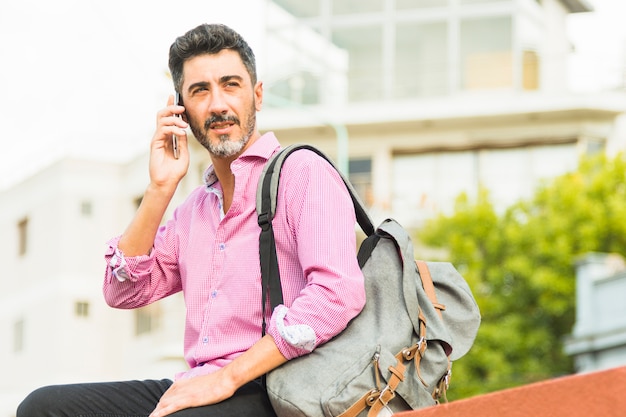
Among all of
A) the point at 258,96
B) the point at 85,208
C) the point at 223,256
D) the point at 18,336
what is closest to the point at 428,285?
the point at 223,256

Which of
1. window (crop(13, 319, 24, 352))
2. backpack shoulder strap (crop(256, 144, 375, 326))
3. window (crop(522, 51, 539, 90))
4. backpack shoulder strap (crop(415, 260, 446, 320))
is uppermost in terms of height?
window (crop(522, 51, 539, 90))

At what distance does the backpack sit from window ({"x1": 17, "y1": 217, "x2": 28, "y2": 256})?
4123 cm

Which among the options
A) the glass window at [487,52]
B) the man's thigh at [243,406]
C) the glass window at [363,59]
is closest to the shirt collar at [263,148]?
the man's thigh at [243,406]

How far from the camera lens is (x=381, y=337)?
338 centimetres

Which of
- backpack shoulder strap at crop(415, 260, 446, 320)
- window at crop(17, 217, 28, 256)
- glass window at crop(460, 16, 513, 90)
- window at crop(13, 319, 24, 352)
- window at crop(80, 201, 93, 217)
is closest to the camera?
backpack shoulder strap at crop(415, 260, 446, 320)

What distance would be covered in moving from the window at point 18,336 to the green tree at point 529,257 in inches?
727

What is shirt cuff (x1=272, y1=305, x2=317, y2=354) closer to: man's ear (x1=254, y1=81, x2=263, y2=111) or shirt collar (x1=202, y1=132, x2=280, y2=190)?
shirt collar (x1=202, y1=132, x2=280, y2=190)

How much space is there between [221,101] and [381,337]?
881 millimetres

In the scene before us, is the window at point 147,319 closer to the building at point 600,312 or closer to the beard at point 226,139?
the building at point 600,312

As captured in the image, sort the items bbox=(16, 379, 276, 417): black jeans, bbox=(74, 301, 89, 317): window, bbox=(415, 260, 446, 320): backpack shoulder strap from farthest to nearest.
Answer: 1. bbox=(74, 301, 89, 317): window
2. bbox=(16, 379, 276, 417): black jeans
3. bbox=(415, 260, 446, 320): backpack shoulder strap

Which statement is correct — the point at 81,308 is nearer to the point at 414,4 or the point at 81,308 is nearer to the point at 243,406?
the point at 414,4

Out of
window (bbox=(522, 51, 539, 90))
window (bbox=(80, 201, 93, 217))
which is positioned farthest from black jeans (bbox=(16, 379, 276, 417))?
window (bbox=(80, 201, 93, 217))

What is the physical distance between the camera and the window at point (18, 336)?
42500mm

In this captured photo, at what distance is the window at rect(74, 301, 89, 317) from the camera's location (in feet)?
135
